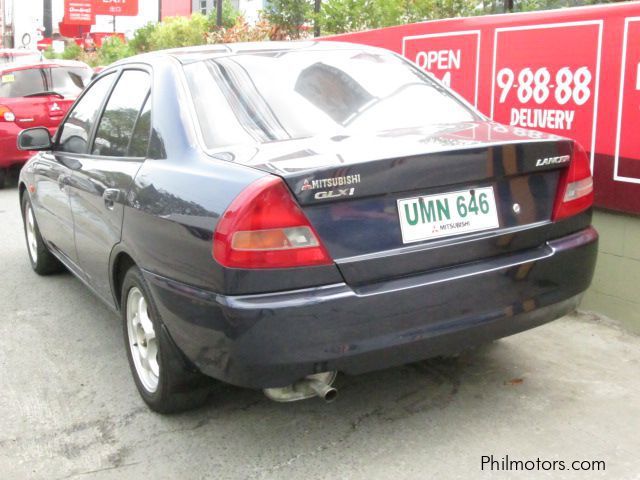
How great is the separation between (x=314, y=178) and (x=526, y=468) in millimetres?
1372

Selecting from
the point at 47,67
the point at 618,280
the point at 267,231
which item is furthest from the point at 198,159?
the point at 47,67

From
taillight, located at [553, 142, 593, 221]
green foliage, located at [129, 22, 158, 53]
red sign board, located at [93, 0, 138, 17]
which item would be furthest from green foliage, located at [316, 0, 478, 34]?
red sign board, located at [93, 0, 138, 17]

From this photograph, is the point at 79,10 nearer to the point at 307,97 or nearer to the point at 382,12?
the point at 382,12

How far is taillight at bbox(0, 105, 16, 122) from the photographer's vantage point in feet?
35.2

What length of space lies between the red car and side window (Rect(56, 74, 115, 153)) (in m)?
5.95

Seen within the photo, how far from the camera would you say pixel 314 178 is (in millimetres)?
2871

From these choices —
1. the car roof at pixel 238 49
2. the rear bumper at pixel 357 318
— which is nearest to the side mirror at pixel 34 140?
the car roof at pixel 238 49

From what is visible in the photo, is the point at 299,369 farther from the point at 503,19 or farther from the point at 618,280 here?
the point at 503,19

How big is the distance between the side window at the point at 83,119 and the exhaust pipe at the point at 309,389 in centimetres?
215

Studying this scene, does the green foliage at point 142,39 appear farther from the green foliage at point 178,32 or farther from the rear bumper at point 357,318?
the rear bumper at point 357,318

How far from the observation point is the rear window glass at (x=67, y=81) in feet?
36.8

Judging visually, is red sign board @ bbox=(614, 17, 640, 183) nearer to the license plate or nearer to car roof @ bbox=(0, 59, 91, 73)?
the license plate

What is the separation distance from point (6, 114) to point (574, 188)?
9.08 metres

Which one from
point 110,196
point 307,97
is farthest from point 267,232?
point 110,196
